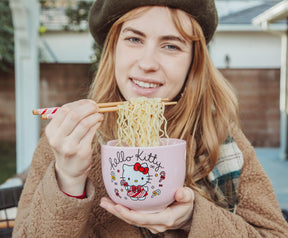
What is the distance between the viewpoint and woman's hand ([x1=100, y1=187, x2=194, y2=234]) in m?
0.93

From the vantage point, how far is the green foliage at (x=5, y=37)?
29.9 feet

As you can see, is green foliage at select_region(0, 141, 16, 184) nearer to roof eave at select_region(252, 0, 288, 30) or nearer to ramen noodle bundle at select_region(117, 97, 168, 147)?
ramen noodle bundle at select_region(117, 97, 168, 147)

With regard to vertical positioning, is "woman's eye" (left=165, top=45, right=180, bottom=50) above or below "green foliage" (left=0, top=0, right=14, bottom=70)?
below

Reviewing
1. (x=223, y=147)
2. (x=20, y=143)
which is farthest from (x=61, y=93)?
(x=223, y=147)

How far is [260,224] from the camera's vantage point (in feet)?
3.92

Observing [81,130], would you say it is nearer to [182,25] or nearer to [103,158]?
[103,158]

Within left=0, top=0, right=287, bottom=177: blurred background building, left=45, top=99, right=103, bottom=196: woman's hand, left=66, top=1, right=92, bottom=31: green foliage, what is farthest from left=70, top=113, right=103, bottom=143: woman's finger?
left=66, top=1, right=92, bottom=31: green foliage

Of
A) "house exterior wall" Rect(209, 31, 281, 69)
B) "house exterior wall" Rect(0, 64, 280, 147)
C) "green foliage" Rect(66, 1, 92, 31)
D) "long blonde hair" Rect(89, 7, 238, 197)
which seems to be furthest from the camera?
"house exterior wall" Rect(209, 31, 281, 69)

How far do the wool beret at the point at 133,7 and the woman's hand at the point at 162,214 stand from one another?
2.37 feet

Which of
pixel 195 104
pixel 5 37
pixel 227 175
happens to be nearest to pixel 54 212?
pixel 227 175

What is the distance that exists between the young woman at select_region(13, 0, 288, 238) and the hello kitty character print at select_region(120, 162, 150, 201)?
0.22ft

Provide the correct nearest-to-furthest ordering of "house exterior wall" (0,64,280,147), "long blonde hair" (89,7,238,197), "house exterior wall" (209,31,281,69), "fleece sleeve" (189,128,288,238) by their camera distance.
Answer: "fleece sleeve" (189,128,288,238) < "long blonde hair" (89,7,238,197) < "house exterior wall" (0,64,280,147) < "house exterior wall" (209,31,281,69)

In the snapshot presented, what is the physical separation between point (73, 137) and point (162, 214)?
0.34m

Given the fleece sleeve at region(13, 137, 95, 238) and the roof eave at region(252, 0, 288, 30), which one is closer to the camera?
the fleece sleeve at region(13, 137, 95, 238)
